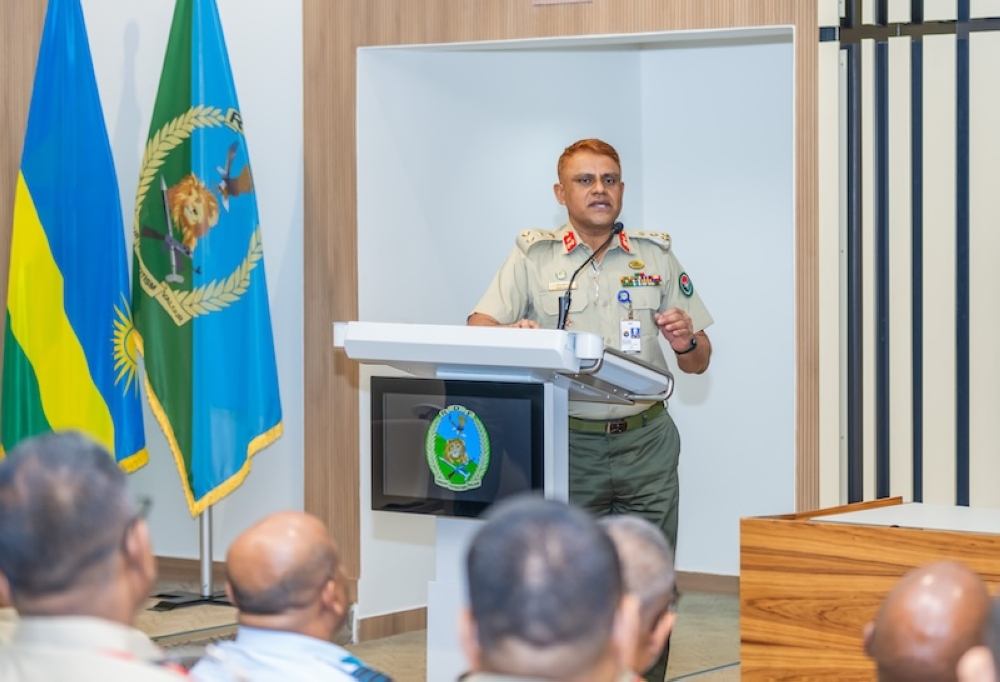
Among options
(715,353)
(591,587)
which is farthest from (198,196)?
(591,587)

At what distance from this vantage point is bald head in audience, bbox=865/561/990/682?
158cm

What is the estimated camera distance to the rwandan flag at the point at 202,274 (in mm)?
4781

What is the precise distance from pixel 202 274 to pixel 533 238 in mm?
1308

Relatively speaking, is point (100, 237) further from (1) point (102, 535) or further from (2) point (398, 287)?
(1) point (102, 535)

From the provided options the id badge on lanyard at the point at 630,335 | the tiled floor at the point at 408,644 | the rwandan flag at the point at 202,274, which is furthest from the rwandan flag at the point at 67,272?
the id badge on lanyard at the point at 630,335

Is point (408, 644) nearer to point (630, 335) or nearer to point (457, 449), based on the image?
point (630, 335)

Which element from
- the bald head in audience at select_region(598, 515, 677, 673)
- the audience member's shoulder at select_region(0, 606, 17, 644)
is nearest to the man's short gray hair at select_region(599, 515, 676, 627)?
the bald head in audience at select_region(598, 515, 677, 673)

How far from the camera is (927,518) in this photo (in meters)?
2.99

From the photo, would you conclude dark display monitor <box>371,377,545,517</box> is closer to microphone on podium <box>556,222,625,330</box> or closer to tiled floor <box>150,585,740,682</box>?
microphone on podium <box>556,222,625,330</box>

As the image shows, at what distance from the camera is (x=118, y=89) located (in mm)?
5273

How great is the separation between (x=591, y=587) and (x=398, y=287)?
3.70 metres

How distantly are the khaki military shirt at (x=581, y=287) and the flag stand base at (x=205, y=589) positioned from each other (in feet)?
5.01

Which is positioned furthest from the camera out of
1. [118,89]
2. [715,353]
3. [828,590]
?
[715,353]

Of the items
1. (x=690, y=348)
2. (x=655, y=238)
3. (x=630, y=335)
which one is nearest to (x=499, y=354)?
(x=690, y=348)
